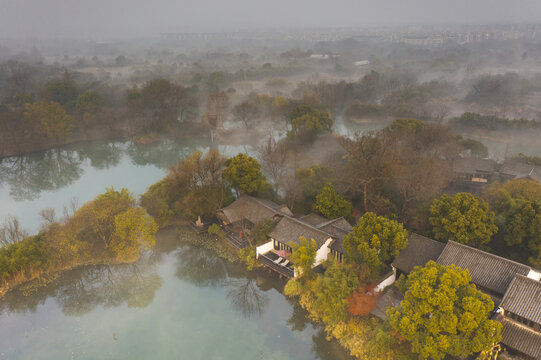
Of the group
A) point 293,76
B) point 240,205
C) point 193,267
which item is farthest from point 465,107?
point 193,267

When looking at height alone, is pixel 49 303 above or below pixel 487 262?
below

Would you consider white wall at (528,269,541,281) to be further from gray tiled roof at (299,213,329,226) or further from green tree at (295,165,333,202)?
green tree at (295,165,333,202)

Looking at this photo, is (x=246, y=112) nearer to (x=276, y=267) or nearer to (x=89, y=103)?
(x=89, y=103)

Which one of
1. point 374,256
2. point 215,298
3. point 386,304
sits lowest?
point 215,298

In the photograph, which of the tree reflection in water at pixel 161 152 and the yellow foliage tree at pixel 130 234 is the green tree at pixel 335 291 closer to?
the yellow foliage tree at pixel 130 234

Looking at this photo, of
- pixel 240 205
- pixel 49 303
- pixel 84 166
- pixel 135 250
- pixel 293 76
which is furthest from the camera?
pixel 293 76

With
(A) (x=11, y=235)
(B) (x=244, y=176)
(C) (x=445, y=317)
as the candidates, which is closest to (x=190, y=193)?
(B) (x=244, y=176)

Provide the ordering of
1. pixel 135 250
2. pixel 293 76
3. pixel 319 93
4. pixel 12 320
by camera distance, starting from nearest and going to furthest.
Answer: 1. pixel 12 320
2. pixel 135 250
3. pixel 319 93
4. pixel 293 76

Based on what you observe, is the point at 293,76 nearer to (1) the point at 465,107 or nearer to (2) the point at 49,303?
(1) the point at 465,107
